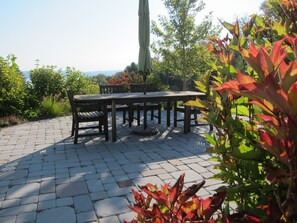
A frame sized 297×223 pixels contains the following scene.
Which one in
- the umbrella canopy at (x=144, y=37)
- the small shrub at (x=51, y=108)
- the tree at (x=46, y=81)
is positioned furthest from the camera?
the tree at (x=46, y=81)

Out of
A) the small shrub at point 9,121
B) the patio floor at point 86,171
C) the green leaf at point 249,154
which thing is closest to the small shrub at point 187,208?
the green leaf at point 249,154

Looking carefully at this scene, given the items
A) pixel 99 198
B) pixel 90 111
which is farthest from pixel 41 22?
pixel 99 198

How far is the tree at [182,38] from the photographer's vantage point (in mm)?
Answer: 9844

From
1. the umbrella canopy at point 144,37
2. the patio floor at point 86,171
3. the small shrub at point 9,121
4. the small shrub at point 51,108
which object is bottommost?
the patio floor at point 86,171

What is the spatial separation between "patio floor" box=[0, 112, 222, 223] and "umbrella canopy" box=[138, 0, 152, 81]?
1601 mm

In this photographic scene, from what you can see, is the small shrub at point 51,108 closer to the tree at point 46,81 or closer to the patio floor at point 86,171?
the tree at point 46,81

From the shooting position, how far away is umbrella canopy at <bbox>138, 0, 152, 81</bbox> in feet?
20.2

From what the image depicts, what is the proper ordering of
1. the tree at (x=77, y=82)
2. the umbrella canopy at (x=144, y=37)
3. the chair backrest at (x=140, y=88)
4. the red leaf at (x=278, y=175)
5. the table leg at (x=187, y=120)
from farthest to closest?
the tree at (x=77, y=82) → the chair backrest at (x=140, y=88) → the umbrella canopy at (x=144, y=37) → the table leg at (x=187, y=120) → the red leaf at (x=278, y=175)

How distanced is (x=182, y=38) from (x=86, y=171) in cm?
765

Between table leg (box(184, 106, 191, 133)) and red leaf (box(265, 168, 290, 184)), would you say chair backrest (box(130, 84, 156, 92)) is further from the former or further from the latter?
red leaf (box(265, 168, 290, 184))

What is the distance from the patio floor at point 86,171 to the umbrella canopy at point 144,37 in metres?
1.60

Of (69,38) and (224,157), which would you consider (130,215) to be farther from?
(69,38)

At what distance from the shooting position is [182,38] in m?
9.98

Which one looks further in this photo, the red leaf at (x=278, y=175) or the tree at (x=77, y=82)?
the tree at (x=77, y=82)
